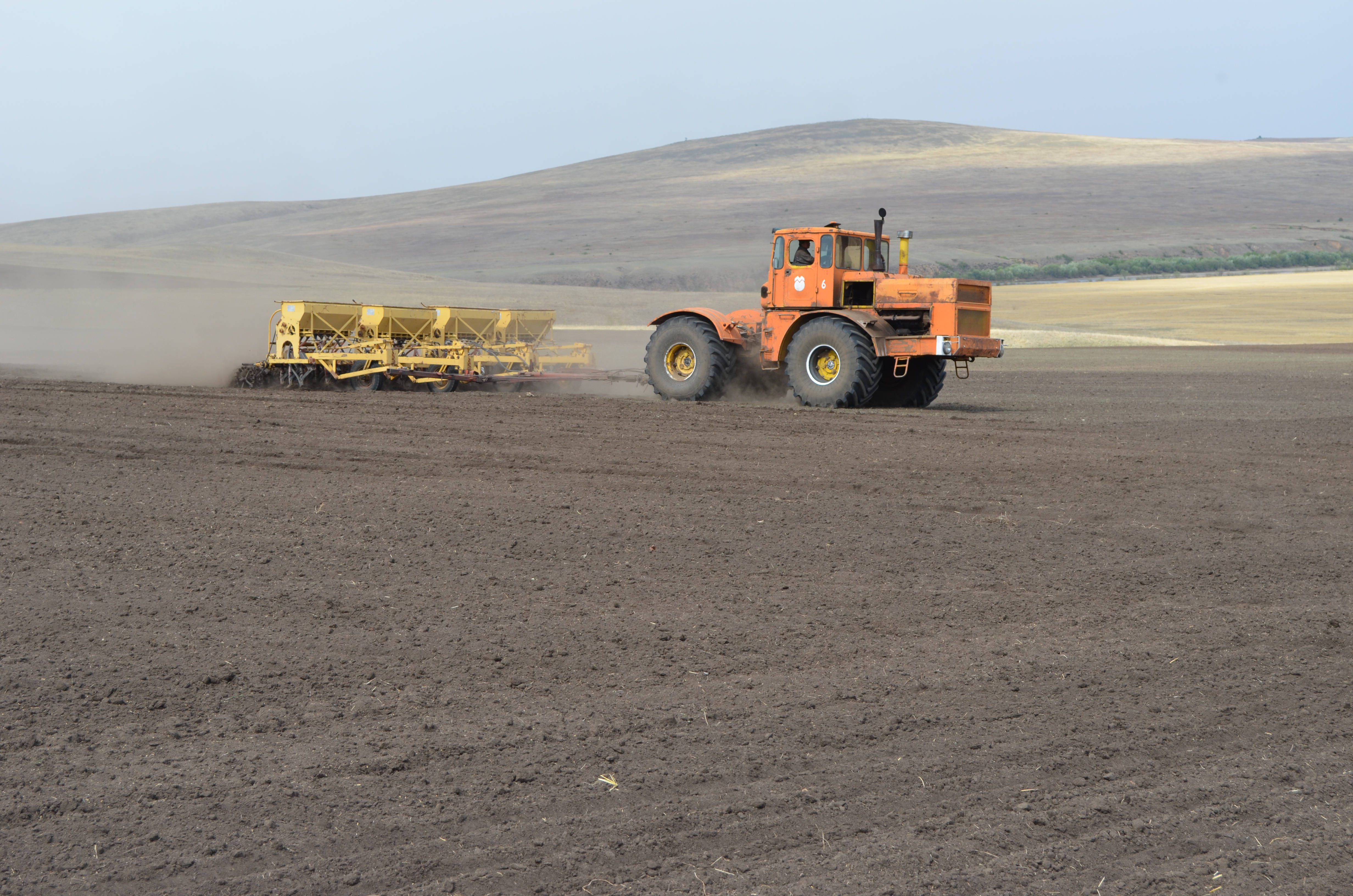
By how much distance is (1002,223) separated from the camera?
95250 millimetres

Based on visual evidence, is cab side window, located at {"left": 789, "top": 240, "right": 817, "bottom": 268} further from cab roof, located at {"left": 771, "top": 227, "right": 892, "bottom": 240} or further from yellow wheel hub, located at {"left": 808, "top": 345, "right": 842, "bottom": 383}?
yellow wheel hub, located at {"left": 808, "top": 345, "right": 842, "bottom": 383}

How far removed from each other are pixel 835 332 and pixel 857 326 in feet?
1.01

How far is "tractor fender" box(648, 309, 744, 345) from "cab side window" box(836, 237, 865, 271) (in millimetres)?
1838

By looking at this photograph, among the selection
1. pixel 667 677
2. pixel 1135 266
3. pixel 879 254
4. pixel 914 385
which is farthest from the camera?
pixel 1135 266

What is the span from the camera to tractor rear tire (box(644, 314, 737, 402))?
58.1ft

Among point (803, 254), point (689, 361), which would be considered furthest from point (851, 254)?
point (689, 361)

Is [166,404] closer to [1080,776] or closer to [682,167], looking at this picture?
[1080,776]

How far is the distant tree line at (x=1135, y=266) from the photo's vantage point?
76.2 metres

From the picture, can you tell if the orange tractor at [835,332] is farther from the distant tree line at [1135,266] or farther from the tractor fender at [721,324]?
the distant tree line at [1135,266]

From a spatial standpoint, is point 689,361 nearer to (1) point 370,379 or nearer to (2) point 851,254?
(2) point 851,254

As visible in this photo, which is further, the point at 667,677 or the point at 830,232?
the point at 830,232

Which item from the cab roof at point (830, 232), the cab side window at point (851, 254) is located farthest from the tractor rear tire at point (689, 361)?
the cab side window at point (851, 254)

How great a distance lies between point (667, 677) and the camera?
221 inches

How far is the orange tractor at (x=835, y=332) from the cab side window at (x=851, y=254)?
0.7 inches
